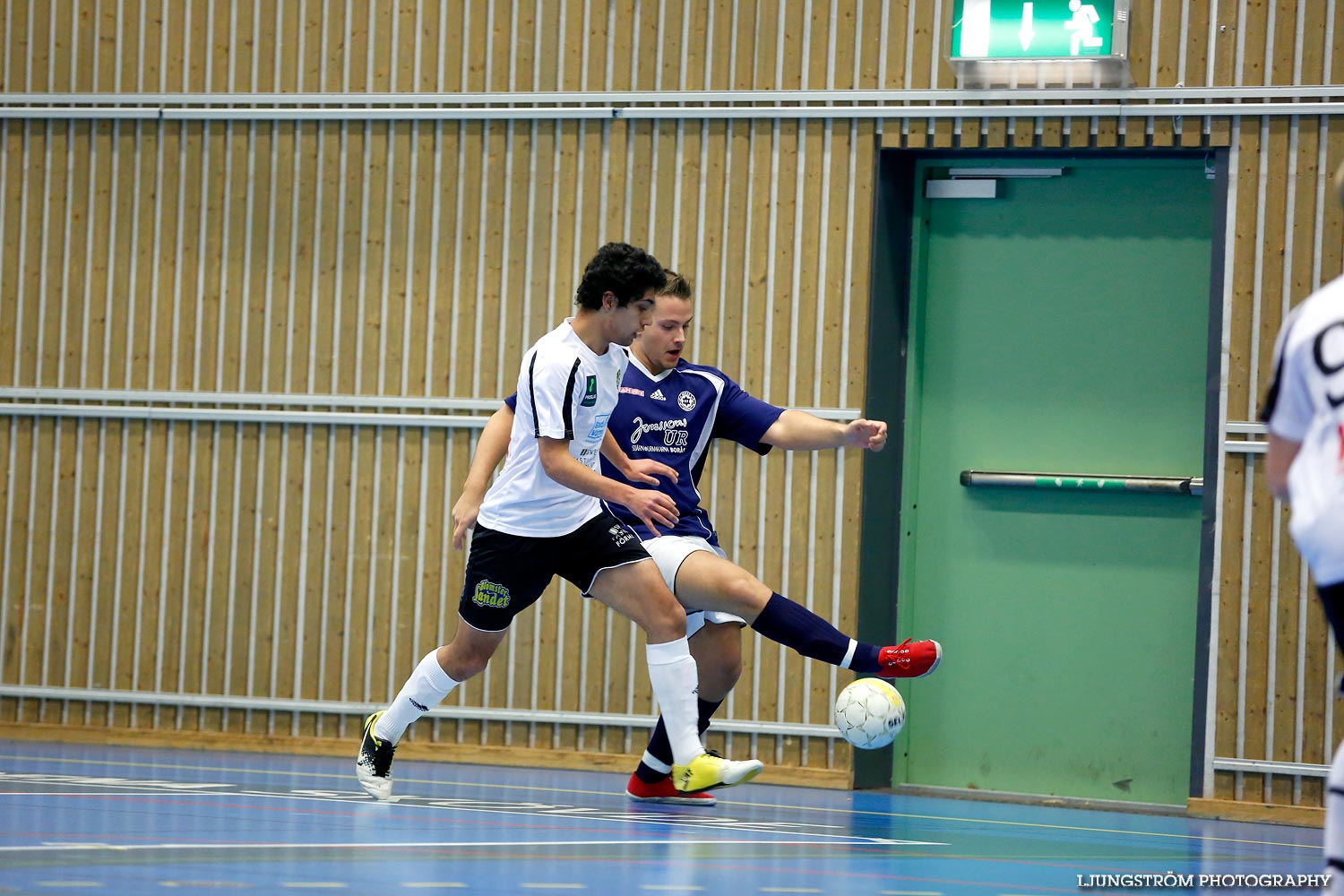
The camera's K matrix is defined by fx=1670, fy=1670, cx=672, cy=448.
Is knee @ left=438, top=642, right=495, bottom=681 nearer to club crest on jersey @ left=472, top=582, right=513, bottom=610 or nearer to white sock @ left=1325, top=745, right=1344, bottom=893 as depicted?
club crest on jersey @ left=472, top=582, right=513, bottom=610

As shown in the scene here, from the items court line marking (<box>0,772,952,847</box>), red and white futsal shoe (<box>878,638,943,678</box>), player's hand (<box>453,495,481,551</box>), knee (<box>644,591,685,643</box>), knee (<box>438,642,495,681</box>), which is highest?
player's hand (<box>453,495,481,551</box>)

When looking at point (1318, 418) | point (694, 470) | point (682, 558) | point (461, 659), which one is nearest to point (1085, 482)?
point (694, 470)

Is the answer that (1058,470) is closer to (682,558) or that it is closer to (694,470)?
(694,470)

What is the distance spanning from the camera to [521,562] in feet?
20.5

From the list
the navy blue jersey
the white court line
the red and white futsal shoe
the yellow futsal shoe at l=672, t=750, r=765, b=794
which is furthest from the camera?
the navy blue jersey

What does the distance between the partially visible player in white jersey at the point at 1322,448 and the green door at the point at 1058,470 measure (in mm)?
5497

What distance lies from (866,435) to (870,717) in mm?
1093

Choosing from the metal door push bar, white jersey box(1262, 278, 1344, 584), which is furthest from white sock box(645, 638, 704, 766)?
white jersey box(1262, 278, 1344, 584)

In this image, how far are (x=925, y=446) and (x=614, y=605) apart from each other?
121 inches

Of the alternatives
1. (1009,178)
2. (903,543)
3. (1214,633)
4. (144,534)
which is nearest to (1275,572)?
(1214,633)

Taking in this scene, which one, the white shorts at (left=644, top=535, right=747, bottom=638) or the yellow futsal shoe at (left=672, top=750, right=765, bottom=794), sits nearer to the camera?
the yellow futsal shoe at (left=672, top=750, right=765, bottom=794)

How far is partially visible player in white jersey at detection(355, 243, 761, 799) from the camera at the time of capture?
20.0ft

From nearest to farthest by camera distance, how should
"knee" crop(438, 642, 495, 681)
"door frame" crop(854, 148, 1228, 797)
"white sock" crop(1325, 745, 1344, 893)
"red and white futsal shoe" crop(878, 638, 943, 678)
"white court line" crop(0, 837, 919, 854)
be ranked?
"white sock" crop(1325, 745, 1344, 893), "white court line" crop(0, 837, 919, 854), "red and white futsal shoe" crop(878, 638, 943, 678), "knee" crop(438, 642, 495, 681), "door frame" crop(854, 148, 1228, 797)

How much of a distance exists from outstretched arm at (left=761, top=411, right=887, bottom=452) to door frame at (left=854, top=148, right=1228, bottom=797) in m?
1.67
